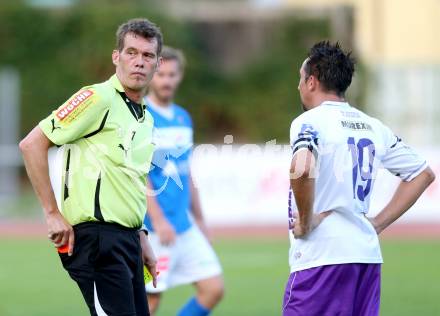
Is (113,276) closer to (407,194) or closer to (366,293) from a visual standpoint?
(366,293)

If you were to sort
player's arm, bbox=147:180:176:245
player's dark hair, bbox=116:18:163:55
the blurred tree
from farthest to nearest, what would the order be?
1. the blurred tree
2. player's arm, bbox=147:180:176:245
3. player's dark hair, bbox=116:18:163:55

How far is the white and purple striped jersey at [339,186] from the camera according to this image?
16.5ft

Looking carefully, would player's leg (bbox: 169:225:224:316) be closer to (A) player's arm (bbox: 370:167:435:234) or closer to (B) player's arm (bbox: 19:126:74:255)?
(A) player's arm (bbox: 370:167:435:234)

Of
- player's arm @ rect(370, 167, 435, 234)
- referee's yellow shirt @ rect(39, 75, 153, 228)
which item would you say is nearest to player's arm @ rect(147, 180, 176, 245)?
referee's yellow shirt @ rect(39, 75, 153, 228)

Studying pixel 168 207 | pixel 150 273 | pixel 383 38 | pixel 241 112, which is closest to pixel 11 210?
pixel 241 112

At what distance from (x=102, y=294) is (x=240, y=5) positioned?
2807 cm

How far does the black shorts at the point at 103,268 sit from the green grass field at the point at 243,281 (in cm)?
424

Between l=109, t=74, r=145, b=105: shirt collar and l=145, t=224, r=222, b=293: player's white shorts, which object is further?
l=145, t=224, r=222, b=293: player's white shorts

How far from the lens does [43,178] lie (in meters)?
4.85

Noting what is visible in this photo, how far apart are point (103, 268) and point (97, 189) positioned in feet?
1.33

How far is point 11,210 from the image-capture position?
70.9 feet

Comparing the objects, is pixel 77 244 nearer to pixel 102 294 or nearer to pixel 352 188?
pixel 102 294

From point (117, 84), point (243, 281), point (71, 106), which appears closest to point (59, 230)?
point (71, 106)

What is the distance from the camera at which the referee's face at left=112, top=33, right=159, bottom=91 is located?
5176 mm
